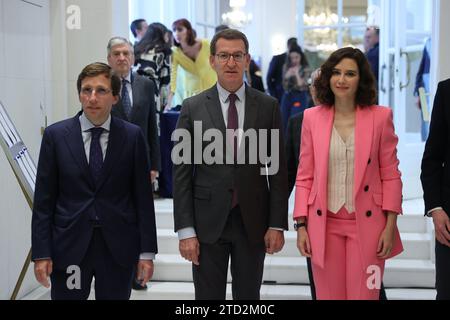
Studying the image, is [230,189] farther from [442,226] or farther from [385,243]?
[442,226]

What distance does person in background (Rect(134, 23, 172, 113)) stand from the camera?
621cm

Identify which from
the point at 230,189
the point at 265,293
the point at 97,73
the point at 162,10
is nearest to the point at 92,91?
the point at 97,73

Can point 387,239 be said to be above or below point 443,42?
below

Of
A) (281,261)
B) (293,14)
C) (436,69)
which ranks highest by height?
(293,14)

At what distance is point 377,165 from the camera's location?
2.90m

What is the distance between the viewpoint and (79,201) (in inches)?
112

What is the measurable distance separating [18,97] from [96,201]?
2211 millimetres

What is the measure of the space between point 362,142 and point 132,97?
2.16 m

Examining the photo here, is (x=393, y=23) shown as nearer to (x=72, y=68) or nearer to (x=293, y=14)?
(x=72, y=68)

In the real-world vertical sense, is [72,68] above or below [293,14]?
below

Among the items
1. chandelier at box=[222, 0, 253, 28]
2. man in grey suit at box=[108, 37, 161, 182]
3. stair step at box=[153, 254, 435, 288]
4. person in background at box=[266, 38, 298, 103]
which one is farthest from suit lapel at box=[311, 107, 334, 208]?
chandelier at box=[222, 0, 253, 28]

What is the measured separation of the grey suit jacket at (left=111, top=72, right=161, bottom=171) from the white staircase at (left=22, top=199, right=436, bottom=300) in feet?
3.40

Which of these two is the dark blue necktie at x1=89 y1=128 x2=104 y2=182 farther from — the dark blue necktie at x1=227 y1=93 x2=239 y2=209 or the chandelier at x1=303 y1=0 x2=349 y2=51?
the chandelier at x1=303 y1=0 x2=349 y2=51
